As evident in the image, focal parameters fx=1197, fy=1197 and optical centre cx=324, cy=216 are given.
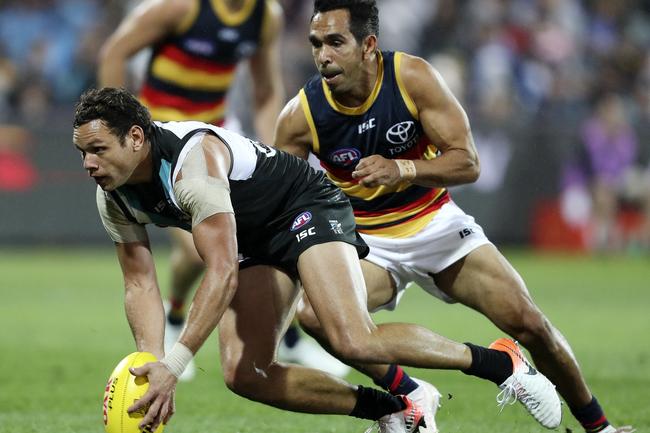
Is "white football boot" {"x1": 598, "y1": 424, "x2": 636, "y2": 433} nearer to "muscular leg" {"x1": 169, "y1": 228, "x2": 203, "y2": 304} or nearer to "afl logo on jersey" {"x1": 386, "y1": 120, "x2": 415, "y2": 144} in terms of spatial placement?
"afl logo on jersey" {"x1": 386, "y1": 120, "x2": 415, "y2": 144}

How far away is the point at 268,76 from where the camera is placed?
8859mm

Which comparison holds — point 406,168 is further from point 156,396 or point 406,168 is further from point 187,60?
point 187,60

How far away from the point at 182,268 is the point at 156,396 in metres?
3.72

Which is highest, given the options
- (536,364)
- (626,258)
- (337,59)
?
(337,59)

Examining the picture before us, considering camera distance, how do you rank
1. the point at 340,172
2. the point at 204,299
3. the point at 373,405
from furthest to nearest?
the point at 340,172, the point at 373,405, the point at 204,299

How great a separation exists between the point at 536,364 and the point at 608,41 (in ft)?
47.0

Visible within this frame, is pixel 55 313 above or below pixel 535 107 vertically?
below

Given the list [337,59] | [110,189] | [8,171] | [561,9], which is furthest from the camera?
[561,9]

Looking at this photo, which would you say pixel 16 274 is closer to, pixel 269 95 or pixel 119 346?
pixel 119 346

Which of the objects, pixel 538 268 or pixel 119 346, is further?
pixel 538 268

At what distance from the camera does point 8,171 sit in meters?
16.7

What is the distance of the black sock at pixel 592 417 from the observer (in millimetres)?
5949

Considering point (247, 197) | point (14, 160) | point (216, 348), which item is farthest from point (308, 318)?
point (14, 160)

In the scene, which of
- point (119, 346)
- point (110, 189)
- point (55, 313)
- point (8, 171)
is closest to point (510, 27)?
point (8, 171)
